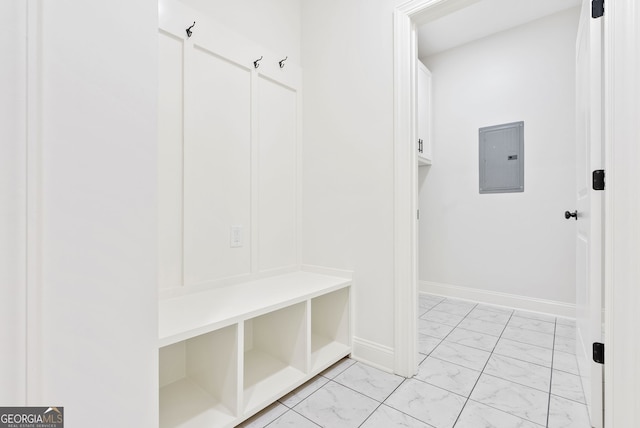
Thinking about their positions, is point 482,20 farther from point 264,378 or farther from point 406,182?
point 264,378

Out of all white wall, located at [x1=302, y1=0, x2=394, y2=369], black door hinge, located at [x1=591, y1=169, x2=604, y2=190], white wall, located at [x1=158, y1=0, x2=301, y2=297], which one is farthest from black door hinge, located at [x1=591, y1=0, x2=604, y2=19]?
white wall, located at [x1=158, y1=0, x2=301, y2=297]

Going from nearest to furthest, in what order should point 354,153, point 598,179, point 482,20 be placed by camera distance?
point 598,179 < point 354,153 < point 482,20

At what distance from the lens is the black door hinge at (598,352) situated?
119 cm

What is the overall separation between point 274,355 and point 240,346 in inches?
21.6

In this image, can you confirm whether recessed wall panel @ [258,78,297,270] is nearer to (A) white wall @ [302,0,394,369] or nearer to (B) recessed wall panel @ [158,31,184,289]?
(A) white wall @ [302,0,394,369]

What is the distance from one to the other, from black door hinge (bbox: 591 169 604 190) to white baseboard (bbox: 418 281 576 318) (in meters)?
1.93

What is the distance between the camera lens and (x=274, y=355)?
171 cm

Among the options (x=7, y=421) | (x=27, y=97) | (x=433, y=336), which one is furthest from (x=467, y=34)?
(x=7, y=421)

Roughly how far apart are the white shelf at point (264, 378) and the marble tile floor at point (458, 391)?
0.23 feet

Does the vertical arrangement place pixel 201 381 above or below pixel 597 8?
below

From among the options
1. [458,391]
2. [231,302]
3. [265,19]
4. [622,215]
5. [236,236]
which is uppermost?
[265,19]

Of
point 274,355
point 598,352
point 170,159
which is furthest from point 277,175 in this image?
point 598,352

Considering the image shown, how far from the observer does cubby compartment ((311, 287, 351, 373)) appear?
5.86ft

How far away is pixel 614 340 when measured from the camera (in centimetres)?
108
